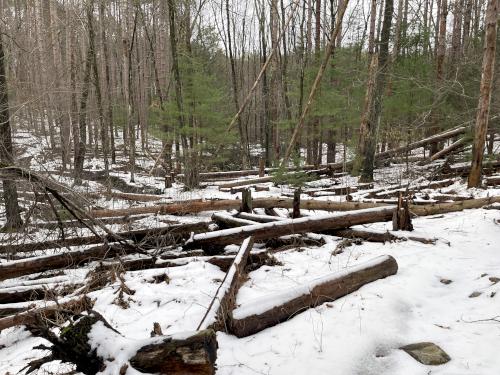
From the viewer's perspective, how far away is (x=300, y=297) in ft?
12.1

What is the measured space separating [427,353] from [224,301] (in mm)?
1795

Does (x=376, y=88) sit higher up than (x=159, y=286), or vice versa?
(x=376, y=88)

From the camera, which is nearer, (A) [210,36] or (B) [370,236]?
(B) [370,236]

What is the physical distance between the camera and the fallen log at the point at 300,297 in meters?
3.40

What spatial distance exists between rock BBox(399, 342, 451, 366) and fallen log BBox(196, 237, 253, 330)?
1.56 m

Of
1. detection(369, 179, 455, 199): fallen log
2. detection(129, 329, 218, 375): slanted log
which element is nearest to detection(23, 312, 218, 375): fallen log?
detection(129, 329, 218, 375): slanted log

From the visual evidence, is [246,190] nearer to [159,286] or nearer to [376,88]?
[159,286]

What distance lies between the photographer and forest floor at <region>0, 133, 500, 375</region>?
291 cm

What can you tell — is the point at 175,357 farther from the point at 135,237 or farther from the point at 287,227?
the point at 135,237

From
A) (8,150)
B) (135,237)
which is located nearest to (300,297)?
(135,237)

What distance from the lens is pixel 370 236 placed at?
20.0ft

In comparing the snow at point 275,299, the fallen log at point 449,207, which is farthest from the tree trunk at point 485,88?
the snow at point 275,299

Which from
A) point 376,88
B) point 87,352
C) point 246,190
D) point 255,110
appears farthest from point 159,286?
point 255,110

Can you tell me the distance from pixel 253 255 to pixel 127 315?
1.93m
